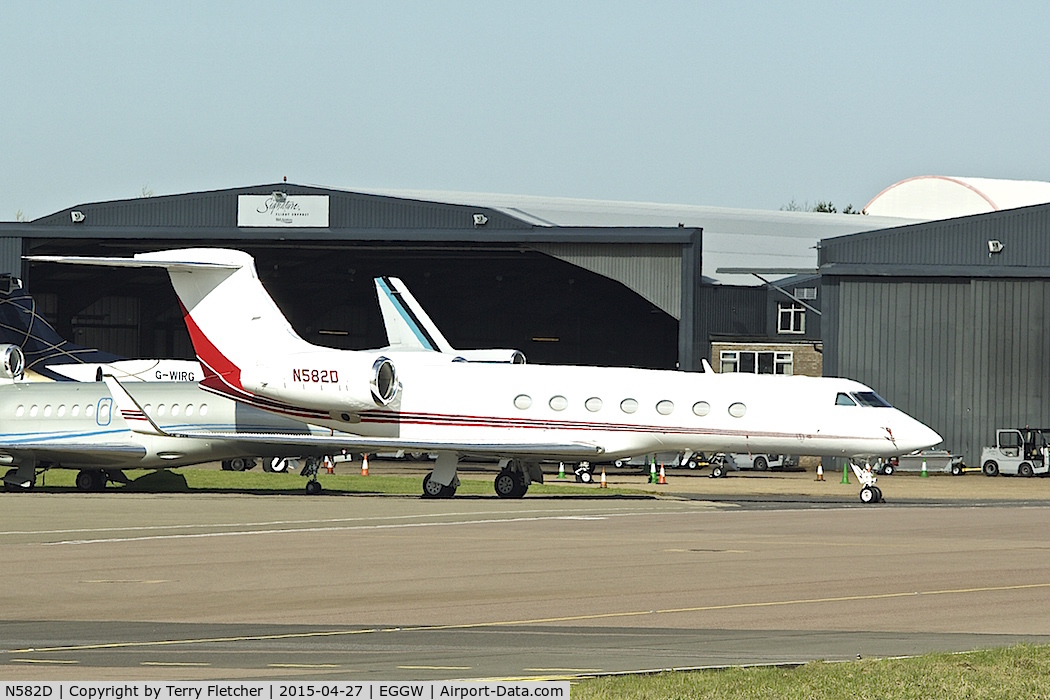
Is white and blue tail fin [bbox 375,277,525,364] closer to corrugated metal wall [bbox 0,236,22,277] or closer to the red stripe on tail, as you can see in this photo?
corrugated metal wall [bbox 0,236,22,277]

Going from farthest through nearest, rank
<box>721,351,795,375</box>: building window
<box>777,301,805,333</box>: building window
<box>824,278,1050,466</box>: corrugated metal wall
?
<box>777,301,805,333</box>: building window → <box>721,351,795,375</box>: building window → <box>824,278,1050,466</box>: corrugated metal wall

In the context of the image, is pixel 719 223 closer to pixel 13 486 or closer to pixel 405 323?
pixel 405 323

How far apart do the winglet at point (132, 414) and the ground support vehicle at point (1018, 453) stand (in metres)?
28.2

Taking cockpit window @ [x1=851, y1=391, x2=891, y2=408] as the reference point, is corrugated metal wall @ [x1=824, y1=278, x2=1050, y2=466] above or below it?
above

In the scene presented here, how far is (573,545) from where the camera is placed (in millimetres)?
20188

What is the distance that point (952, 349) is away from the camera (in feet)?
173

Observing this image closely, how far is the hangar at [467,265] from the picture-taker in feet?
180

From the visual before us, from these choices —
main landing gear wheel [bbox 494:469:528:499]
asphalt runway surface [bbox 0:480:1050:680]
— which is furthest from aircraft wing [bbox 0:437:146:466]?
asphalt runway surface [bbox 0:480:1050:680]

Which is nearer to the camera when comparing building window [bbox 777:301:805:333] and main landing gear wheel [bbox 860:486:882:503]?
main landing gear wheel [bbox 860:486:882:503]

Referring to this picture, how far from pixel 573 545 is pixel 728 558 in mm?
2561

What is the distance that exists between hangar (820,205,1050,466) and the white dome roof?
967 inches

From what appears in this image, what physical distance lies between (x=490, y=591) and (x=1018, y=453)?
39.5 meters

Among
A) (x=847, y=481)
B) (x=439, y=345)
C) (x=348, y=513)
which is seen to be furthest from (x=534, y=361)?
(x=348, y=513)

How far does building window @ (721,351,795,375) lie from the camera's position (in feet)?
187
